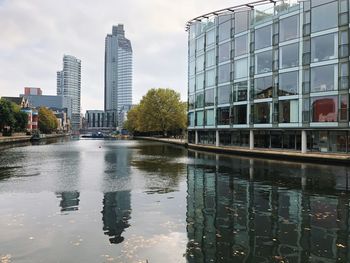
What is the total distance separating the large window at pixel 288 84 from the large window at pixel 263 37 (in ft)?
20.6

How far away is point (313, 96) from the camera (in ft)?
152

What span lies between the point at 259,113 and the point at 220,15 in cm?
2168

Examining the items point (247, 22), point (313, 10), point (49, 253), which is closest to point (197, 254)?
point (49, 253)

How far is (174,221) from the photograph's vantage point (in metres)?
14.1

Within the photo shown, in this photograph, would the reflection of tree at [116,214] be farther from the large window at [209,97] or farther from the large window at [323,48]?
the large window at [209,97]

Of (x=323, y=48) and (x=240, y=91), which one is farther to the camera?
(x=240, y=91)

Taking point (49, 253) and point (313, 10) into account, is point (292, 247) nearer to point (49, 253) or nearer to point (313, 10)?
point (49, 253)

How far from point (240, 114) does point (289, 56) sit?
42.5ft

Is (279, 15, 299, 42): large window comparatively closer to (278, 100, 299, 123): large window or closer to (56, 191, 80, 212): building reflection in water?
(278, 100, 299, 123): large window

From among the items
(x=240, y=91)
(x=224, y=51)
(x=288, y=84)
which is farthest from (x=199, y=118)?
(x=288, y=84)

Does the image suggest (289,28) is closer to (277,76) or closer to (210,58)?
(277,76)

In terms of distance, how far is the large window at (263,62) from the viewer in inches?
2116

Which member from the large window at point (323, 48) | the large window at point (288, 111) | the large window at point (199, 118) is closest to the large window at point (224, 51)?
the large window at point (199, 118)

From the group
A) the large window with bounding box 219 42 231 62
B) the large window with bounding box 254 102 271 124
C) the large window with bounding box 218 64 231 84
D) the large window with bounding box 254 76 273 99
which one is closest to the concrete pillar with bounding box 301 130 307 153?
the large window with bounding box 254 102 271 124
